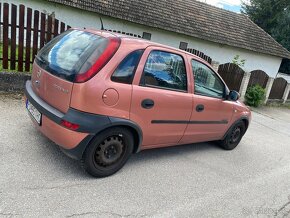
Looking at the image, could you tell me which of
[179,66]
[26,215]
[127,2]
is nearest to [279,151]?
[179,66]

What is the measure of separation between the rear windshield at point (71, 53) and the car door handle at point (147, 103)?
2.69ft

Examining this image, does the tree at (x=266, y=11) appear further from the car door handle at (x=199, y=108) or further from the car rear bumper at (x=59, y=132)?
the car rear bumper at (x=59, y=132)

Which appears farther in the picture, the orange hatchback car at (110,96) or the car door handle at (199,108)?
the car door handle at (199,108)

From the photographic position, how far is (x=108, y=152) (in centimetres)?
345

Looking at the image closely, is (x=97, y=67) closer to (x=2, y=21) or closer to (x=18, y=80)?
(x=18, y=80)

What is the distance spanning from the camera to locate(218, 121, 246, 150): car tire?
17.4 feet

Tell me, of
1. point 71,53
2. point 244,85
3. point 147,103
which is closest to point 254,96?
point 244,85

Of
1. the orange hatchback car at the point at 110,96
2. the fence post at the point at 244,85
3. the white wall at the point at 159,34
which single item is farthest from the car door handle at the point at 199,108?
the white wall at the point at 159,34

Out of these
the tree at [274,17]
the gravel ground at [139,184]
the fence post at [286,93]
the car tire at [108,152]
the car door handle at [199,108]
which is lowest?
the fence post at [286,93]

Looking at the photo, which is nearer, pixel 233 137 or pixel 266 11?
pixel 233 137

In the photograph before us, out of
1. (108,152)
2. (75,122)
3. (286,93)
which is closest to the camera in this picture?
(75,122)

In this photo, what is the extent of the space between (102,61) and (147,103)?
81 centimetres

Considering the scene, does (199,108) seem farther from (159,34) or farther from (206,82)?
(159,34)

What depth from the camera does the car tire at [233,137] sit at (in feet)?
17.4
